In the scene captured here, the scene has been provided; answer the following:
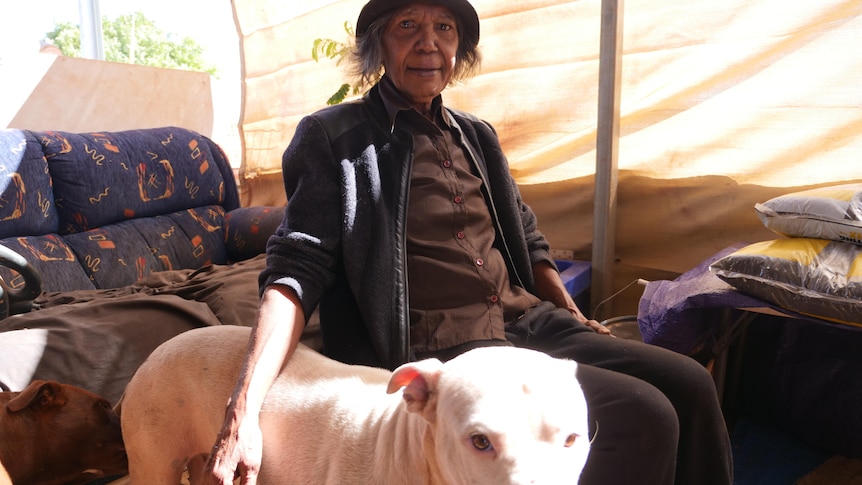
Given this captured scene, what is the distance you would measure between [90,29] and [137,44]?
1497mm

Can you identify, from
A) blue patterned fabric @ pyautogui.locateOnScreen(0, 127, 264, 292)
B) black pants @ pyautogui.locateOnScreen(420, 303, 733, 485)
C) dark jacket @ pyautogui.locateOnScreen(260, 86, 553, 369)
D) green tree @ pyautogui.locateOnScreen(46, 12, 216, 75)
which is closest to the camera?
black pants @ pyautogui.locateOnScreen(420, 303, 733, 485)

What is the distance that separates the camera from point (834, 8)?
2.13 meters

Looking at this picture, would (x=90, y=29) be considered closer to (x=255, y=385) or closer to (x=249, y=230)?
(x=249, y=230)

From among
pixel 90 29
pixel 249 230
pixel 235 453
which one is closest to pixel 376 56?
pixel 235 453

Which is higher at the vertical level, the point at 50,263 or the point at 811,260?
the point at 811,260

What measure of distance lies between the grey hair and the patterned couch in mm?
1070

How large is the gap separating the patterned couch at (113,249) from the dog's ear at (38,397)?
307 millimetres

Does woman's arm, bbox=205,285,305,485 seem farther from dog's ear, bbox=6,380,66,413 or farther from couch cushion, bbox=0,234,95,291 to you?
couch cushion, bbox=0,234,95,291

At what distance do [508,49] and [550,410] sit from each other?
91.7 inches

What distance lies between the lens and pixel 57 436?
1429 mm

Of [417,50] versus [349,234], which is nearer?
[349,234]

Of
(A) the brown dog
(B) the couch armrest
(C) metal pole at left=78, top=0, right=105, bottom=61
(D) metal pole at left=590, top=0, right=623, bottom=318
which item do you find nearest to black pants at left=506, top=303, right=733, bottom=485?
(A) the brown dog

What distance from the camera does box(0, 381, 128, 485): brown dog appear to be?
4.52ft

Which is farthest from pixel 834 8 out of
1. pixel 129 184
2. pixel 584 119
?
pixel 129 184
